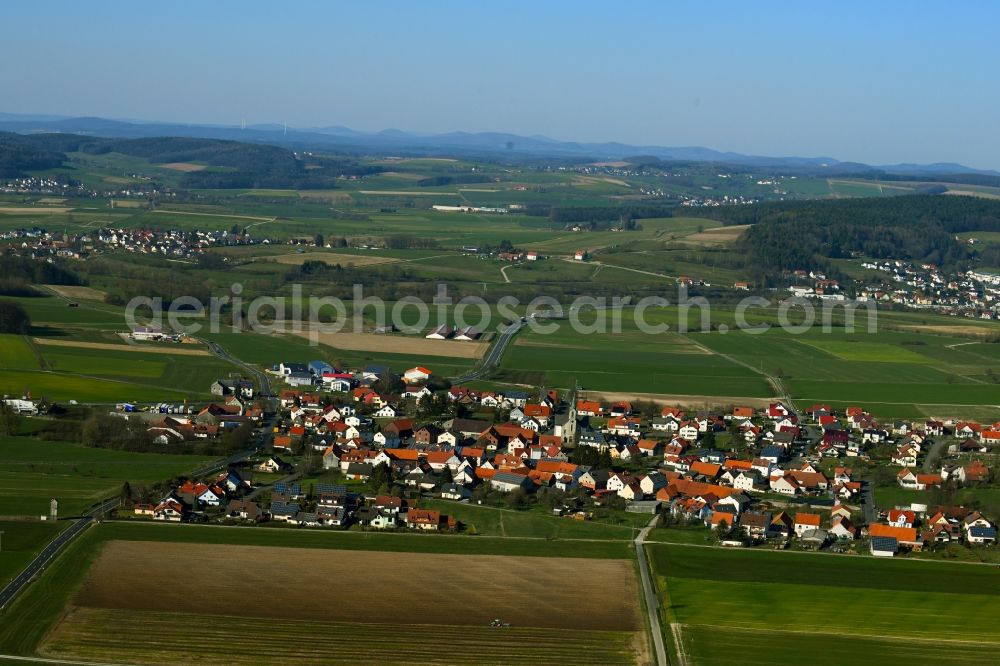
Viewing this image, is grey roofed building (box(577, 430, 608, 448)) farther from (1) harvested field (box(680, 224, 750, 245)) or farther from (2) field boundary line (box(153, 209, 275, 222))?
(2) field boundary line (box(153, 209, 275, 222))

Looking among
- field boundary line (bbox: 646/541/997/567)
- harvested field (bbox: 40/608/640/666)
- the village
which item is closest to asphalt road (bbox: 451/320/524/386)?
the village

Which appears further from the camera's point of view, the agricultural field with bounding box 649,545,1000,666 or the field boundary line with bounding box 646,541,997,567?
the field boundary line with bounding box 646,541,997,567

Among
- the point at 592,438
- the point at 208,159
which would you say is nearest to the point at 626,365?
the point at 592,438

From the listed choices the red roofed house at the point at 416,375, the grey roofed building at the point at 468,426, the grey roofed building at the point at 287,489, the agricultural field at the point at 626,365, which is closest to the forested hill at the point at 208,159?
the agricultural field at the point at 626,365

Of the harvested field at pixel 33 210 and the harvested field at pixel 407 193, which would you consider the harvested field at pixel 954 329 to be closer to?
the harvested field at pixel 33 210

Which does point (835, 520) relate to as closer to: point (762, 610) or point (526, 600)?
point (762, 610)
